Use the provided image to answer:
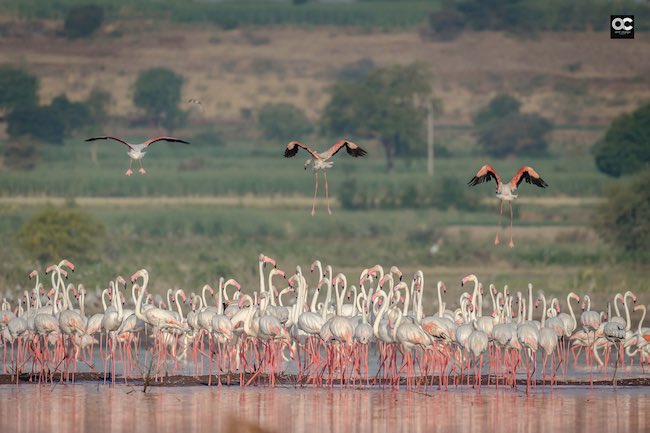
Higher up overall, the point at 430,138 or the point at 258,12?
the point at 258,12

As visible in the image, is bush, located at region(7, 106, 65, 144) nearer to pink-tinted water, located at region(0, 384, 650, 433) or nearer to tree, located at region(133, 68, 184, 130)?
tree, located at region(133, 68, 184, 130)

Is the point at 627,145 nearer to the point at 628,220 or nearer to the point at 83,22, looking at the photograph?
the point at 628,220

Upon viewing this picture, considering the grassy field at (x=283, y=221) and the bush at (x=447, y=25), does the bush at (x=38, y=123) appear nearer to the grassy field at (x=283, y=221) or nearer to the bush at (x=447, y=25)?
the grassy field at (x=283, y=221)

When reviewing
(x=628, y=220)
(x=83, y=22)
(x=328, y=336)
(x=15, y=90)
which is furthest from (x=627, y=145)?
(x=328, y=336)

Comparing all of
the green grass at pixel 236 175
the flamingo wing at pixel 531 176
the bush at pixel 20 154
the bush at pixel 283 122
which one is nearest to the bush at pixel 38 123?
the green grass at pixel 236 175

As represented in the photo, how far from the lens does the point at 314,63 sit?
8169cm

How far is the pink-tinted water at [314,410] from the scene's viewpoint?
1769 centimetres

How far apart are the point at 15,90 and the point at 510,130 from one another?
2365 cm

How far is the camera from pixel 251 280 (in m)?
41.2

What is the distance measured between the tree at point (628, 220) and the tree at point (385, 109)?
76.3ft

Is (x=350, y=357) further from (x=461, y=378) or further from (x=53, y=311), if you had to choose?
(x=53, y=311)

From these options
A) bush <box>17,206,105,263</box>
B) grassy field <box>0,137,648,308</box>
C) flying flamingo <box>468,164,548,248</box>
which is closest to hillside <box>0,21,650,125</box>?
grassy field <box>0,137,648,308</box>

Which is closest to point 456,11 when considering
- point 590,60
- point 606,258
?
point 590,60

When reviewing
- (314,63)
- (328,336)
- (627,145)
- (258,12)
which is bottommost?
(328,336)
